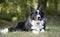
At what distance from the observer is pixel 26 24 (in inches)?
219

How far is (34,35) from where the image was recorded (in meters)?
4.49

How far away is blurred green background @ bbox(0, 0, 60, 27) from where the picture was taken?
750 cm

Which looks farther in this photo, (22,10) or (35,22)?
(22,10)

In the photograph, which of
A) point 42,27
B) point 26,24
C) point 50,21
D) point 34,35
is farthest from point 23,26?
point 50,21

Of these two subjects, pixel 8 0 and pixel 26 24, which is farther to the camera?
pixel 8 0

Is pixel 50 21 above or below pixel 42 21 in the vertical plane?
below

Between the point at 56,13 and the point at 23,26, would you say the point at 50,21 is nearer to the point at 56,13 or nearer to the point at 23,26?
the point at 56,13

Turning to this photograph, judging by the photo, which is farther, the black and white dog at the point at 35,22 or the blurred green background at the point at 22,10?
the blurred green background at the point at 22,10

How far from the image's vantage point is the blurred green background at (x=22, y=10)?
750 centimetres

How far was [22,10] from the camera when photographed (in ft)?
25.1

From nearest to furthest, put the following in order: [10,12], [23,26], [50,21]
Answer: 1. [23,26]
2. [50,21]
3. [10,12]

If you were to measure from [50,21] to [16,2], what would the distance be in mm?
1497

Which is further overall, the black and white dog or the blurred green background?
the blurred green background

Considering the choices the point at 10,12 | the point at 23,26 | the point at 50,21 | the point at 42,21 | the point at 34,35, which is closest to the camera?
the point at 34,35
